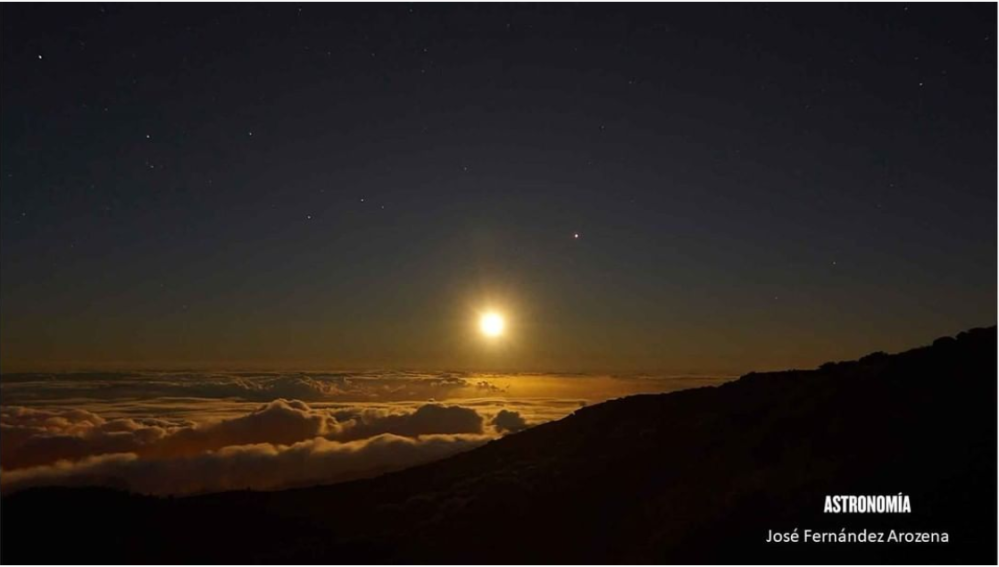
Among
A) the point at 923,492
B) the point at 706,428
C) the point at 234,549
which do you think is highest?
the point at 706,428

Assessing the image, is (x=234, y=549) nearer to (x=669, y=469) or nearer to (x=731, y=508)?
(x=669, y=469)

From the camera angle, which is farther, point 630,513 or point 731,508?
point 630,513

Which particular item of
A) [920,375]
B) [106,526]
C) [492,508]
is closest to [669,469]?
[492,508]

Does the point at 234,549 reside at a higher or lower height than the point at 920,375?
lower

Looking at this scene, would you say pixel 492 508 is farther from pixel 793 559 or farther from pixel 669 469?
pixel 793 559

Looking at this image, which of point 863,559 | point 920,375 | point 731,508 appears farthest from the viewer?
point 920,375

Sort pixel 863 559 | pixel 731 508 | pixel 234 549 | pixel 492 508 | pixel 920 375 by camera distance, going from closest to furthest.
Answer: pixel 863 559 → pixel 731 508 → pixel 920 375 → pixel 492 508 → pixel 234 549

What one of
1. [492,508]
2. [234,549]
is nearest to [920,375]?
[492,508]
